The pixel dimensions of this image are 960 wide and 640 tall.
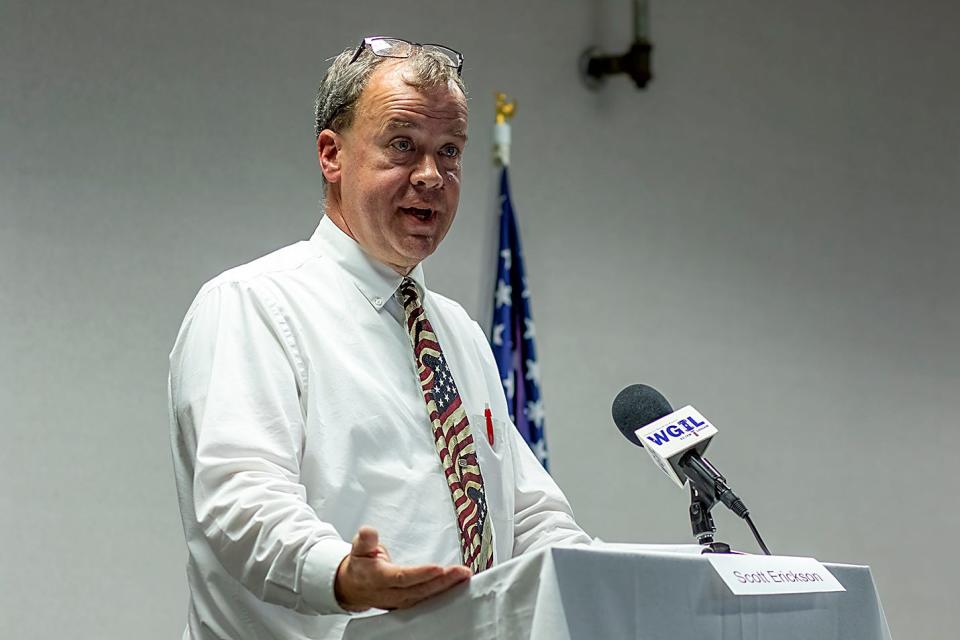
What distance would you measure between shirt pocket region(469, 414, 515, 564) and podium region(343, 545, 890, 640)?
2.01 ft

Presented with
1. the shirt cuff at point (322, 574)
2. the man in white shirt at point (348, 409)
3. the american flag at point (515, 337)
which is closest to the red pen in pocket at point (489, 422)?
the man in white shirt at point (348, 409)

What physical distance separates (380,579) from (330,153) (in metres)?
1.02

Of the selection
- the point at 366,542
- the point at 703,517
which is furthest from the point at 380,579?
the point at 703,517

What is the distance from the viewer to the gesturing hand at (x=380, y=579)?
1.32 metres

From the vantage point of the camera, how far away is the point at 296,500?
1.55 metres

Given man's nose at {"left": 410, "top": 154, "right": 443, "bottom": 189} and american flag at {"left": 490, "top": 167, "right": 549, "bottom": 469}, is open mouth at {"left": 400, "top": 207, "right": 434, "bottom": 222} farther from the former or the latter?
american flag at {"left": 490, "top": 167, "right": 549, "bottom": 469}

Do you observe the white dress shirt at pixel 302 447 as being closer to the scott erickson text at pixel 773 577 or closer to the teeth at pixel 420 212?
the teeth at pixel 420 212

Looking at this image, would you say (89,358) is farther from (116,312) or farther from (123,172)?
(123,172)

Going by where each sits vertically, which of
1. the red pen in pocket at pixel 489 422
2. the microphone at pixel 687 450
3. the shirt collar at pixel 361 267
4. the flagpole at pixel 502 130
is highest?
the flagpole at pixel 502 130

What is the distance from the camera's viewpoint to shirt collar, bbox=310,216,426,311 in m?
2.04

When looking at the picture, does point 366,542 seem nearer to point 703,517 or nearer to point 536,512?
point 703,517

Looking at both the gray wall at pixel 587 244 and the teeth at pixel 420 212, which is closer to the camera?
the teeth at pixel 420 212

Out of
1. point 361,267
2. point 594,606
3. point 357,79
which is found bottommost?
point 594,606

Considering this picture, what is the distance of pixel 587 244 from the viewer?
4.97 metres
